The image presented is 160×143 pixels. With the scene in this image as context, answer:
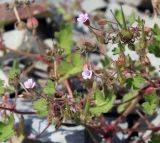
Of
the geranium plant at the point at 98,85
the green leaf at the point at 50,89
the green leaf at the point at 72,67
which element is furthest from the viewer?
the green leaf at the point at 72,67

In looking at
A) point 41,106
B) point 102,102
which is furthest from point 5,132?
point 102,102

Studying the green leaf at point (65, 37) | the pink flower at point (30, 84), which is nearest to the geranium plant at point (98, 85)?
the pink flower at point (30, 84)

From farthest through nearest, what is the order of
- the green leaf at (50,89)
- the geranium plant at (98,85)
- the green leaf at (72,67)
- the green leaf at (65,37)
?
1. the green leaf at (65,37)
2. the green leaf at (72,67)
3. the green leaf at (50,89)
4. the geranium plant at (98,85)

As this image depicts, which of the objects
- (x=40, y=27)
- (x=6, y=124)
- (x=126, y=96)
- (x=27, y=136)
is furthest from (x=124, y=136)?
(x=40, y=27)

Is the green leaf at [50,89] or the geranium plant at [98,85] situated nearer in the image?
the geranium plant at [98,85]

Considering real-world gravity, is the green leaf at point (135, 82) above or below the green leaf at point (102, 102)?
above

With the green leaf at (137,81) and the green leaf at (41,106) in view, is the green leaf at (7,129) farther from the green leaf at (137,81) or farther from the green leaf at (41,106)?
the green leaf at (137,81)
